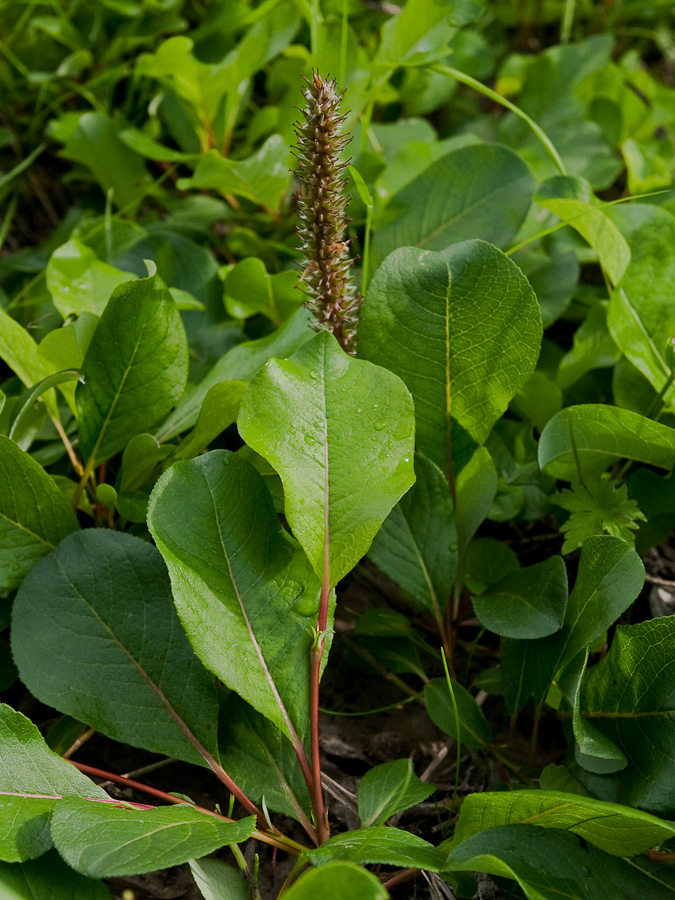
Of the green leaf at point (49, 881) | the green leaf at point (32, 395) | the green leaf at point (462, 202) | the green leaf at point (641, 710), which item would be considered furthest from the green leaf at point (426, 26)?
the green leaf at point (49, 881)

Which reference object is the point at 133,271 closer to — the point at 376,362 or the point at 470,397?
the point at 376,362

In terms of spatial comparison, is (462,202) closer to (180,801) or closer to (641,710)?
(641,710)

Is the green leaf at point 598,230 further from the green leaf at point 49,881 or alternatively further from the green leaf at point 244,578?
the green leaf at point 49,881

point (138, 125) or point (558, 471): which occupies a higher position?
point (138, 125)

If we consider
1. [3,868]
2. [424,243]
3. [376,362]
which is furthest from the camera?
[424,243]

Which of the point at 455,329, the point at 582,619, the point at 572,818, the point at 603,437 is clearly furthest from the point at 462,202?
the point at 572,818

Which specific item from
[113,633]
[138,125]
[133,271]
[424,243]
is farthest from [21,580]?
[138,125]
